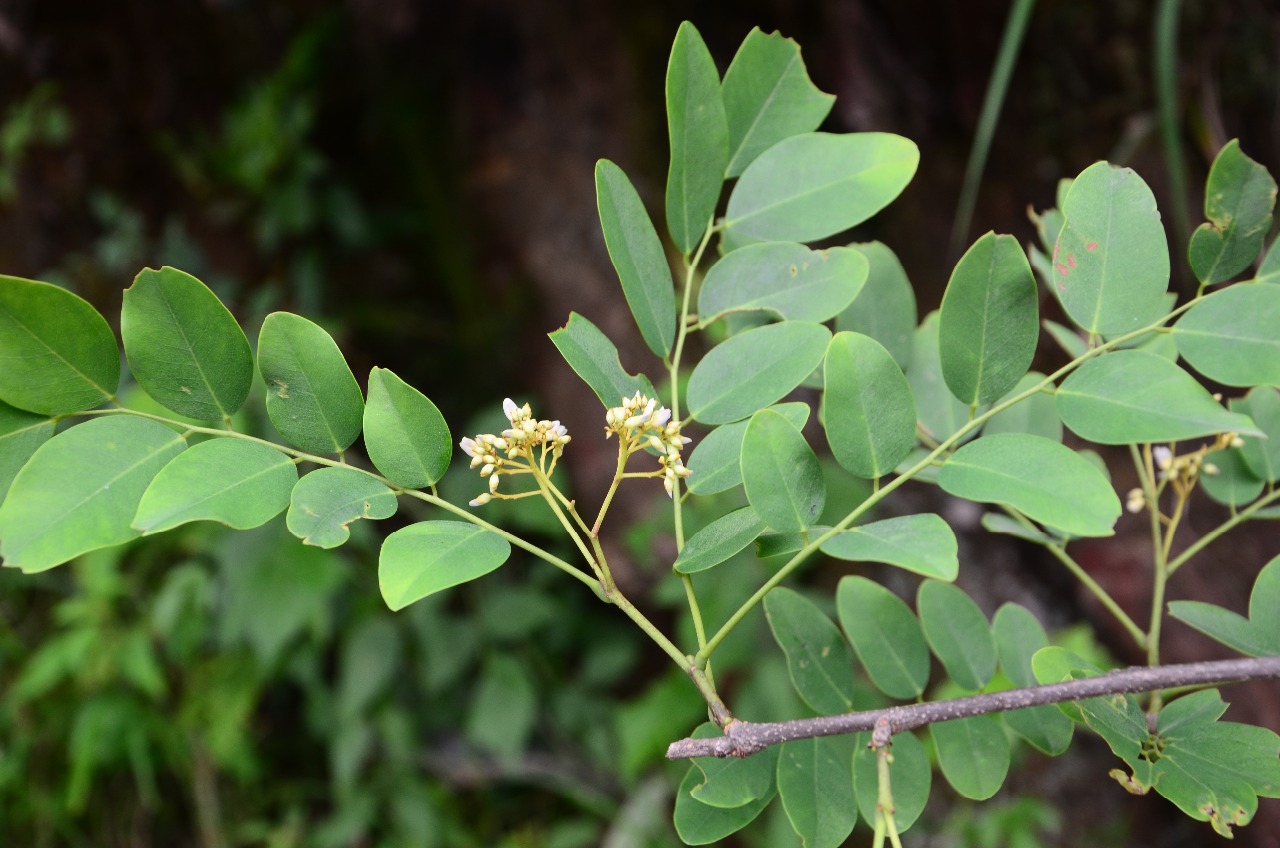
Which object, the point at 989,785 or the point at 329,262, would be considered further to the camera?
the point at 329,262

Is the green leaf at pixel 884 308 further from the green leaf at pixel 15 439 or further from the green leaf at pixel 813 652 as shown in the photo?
the green leaf at pixel 15 439

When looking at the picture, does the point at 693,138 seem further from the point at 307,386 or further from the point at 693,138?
the point at 307,386

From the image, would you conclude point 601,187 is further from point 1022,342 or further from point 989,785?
point 989,785

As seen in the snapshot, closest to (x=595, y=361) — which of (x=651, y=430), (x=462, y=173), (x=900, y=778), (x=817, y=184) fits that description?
(x=651, y=430)

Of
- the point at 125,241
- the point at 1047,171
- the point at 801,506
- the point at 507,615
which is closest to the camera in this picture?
the point at 801,506

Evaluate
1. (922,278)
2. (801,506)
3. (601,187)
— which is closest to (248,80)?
(922,278)

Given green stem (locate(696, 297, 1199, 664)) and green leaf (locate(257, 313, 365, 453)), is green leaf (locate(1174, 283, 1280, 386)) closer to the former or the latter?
green stem (locate(696, 297, 1199, 664))
